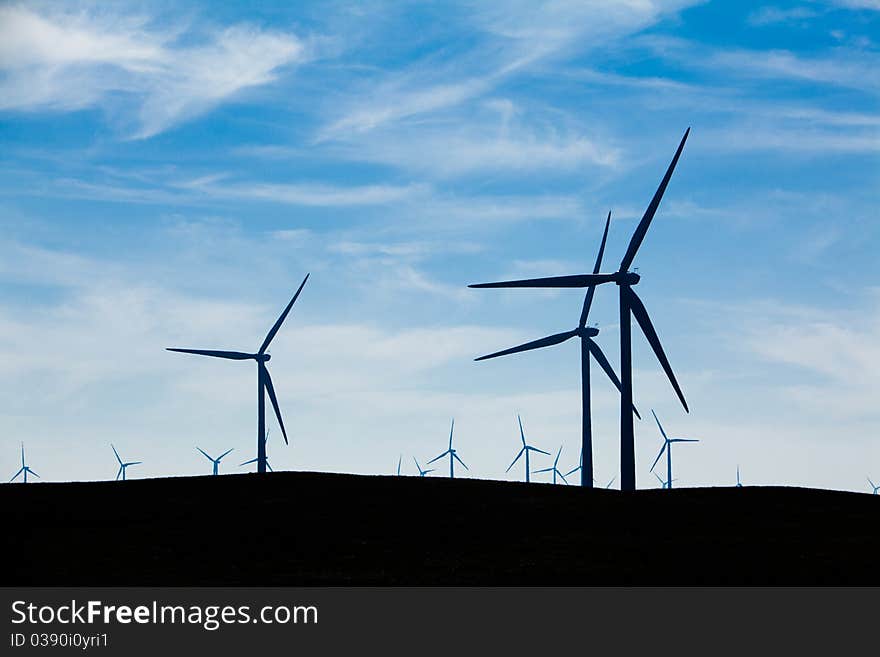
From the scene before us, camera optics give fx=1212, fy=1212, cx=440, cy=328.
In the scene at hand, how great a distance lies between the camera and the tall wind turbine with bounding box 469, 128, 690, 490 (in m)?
78.3

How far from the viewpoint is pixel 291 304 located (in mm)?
107062

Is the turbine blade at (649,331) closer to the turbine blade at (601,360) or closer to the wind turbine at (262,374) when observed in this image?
the turbine blade at (601,360)

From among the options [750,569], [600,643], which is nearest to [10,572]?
[600,643]

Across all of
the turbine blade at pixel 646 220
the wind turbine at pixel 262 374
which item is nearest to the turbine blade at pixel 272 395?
the wind turbine at pixel 262 374

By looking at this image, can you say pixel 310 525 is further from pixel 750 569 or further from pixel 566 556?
pixel 750 569

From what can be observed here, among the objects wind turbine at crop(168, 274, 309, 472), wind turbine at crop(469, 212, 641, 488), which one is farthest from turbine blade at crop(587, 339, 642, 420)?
wind turbine at crop(168, 274, 309, 472)

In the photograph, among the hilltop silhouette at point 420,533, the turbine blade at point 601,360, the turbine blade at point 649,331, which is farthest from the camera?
the turbine blade at point 601,360

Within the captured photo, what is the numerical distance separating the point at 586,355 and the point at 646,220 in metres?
14.7

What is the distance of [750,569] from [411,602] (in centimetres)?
1847

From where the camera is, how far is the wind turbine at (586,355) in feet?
292

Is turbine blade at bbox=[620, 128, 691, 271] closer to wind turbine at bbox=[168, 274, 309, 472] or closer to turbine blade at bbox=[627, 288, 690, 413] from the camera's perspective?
turbine blade at bbox=[627, 288, 690, 413]

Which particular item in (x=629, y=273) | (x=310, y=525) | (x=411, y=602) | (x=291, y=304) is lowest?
(x=411, y=602)

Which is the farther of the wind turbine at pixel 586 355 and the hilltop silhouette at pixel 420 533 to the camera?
the wind turbine at pixel 586 355

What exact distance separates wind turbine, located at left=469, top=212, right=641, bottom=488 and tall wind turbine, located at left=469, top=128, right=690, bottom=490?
5.26 m
